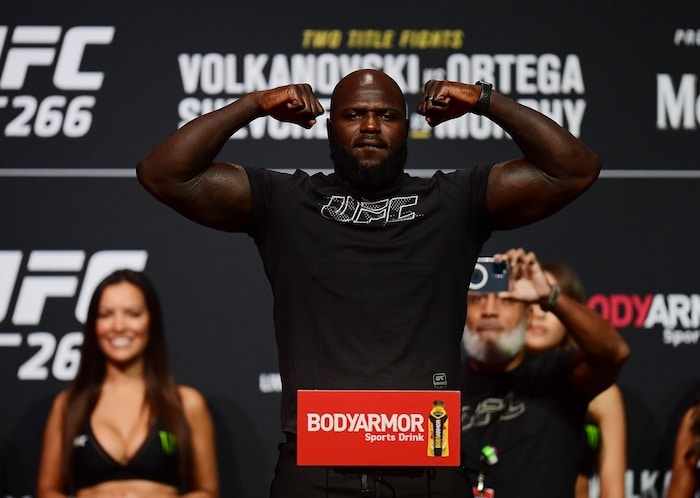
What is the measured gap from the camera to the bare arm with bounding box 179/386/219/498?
366cm

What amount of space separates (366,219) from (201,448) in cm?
164

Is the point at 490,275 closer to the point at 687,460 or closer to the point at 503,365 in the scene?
the point at 503,365

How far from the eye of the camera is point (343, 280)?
2219 mm

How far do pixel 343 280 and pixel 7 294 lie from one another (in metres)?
2.14

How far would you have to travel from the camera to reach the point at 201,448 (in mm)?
3672

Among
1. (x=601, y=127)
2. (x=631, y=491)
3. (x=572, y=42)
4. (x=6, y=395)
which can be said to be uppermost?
(x=572, y=42)

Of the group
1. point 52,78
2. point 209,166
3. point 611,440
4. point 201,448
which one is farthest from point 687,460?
point 52,78

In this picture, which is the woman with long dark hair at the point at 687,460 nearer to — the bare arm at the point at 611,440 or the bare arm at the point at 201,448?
the bare arm at the point at 611,440

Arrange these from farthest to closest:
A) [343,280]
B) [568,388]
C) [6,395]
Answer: [6,395] < [568,388] < [343,280]

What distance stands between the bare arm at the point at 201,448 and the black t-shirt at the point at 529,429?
85cm

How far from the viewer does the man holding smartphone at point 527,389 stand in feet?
10.6

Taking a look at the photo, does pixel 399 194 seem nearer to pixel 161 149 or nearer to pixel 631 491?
pixel 161 149

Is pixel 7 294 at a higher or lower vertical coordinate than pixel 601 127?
lower

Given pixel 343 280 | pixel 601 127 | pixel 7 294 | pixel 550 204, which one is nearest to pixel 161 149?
pixel 343 280
